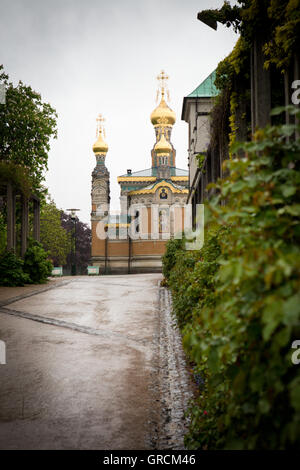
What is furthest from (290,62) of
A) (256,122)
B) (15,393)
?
(15,393)

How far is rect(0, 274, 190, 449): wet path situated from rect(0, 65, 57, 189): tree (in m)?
14.0

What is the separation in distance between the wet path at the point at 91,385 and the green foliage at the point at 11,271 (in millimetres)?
8425

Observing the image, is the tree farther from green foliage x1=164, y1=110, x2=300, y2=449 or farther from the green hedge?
green foliage x1=164, y1=110, x2=300, y2=449

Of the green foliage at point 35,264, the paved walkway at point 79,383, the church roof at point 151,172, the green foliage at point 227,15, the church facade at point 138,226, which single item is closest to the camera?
the paved walkway at point 79,383

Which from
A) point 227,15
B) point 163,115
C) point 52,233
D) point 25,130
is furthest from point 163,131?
point 227,15

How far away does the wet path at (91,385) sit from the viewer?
2.98 metres

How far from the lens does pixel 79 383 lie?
4125mm

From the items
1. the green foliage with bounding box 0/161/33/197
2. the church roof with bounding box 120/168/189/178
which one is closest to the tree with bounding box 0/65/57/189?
the green foliage with bounding box 0/161/33/197

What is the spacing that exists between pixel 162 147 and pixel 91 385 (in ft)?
154

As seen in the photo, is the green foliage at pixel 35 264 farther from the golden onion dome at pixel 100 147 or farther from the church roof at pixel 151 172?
the church roof at pixel 151 172

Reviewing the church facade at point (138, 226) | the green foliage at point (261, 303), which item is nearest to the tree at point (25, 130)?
the green foliage at point (261, 303)

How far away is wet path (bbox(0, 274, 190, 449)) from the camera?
2.98 meters

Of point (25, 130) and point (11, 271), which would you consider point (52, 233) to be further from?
point (11, 271)

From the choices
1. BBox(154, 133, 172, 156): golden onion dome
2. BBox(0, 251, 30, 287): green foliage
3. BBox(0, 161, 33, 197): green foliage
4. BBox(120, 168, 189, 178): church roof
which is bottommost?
BBox(0, 251, 30, 287): green foliage
